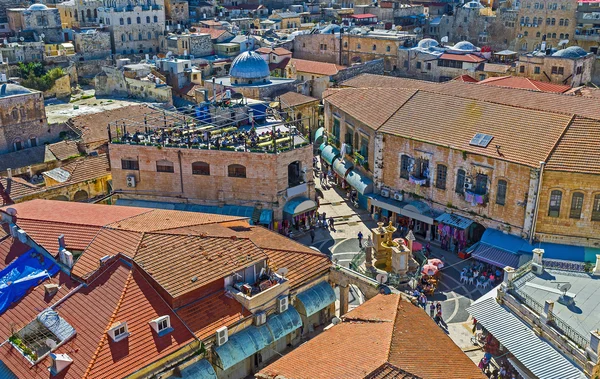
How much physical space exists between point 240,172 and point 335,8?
97444 millimetres

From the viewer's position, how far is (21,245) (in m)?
40.6

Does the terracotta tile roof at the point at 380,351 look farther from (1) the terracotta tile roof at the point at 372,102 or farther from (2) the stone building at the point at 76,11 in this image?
(2) the stone building at the point at 76,11

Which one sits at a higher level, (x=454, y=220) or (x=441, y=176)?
(x=441, y=176)

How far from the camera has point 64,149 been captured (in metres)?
67.1

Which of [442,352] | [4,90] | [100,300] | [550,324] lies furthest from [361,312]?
[4,90]

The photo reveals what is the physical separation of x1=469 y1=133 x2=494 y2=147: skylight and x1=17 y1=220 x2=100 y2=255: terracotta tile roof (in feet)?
98.6

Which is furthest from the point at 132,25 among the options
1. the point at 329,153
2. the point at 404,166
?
the point at 404,166

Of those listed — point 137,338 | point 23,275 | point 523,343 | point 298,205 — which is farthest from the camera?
point 298,205

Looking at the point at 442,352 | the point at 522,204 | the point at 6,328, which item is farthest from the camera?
the point at 522,204

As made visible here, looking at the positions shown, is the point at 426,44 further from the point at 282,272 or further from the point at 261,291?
the point at 261,291

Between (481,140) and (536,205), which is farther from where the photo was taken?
(481,140)

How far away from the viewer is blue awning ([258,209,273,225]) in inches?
2051

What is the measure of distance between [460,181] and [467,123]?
17.1ft

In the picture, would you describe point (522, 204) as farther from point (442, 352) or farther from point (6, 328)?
point (6, 328)
